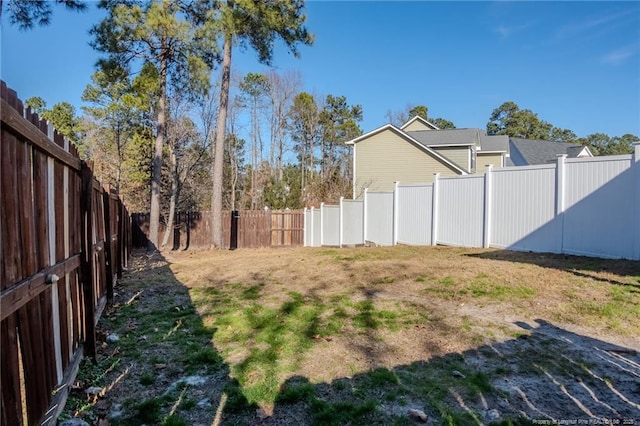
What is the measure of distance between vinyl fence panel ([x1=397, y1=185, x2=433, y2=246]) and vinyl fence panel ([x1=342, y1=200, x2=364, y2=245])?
8.15 feet

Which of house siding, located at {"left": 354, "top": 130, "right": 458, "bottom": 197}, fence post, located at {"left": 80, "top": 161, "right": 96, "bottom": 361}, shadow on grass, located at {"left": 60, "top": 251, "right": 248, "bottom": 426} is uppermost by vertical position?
house siding, located at {"left": 354, "top": 130, "right": 458, "bottom": 197}

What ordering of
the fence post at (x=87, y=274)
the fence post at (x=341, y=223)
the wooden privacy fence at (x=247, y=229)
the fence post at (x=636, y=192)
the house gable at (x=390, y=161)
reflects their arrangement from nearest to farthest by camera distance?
the fence post at (x=87, y=274) < the fence post at (x=636, y=192) < the fence post at (x=341, y=223) < the wooden privacy fence at (x=247, y=229) < the house gable at (x=390, y=161)

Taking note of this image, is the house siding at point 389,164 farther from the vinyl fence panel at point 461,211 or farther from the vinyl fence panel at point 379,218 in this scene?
the vinyl fence panel at point 461,211

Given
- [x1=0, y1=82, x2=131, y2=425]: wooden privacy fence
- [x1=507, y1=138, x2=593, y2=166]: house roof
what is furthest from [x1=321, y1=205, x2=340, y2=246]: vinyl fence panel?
[x1=0, y1=82, x2=131, y2=425]: wooden privacy fence

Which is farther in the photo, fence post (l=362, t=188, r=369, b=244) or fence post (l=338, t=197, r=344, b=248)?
fence post (l=338, t=197, r=344, b=248)

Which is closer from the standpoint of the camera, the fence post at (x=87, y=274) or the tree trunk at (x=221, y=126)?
the fence post at (x=87, y=274)

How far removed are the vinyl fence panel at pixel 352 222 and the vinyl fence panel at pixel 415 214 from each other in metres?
2.48

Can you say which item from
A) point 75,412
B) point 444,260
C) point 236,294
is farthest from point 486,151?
point 75,412

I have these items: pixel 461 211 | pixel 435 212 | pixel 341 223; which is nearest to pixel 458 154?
pixel 341 223

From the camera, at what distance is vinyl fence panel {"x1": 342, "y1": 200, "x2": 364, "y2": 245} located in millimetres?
15141

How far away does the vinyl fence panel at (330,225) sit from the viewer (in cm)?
1599

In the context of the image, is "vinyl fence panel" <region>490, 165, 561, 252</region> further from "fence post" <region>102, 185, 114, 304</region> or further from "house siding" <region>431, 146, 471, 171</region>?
"house siding" <region>431, 146, 471, 171</region>

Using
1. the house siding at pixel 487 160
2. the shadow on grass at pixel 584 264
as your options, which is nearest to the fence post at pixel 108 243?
the shadow on grass at pixel 584 264

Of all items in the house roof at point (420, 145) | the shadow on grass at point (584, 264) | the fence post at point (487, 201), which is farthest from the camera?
the house roof at point (420, 145)
